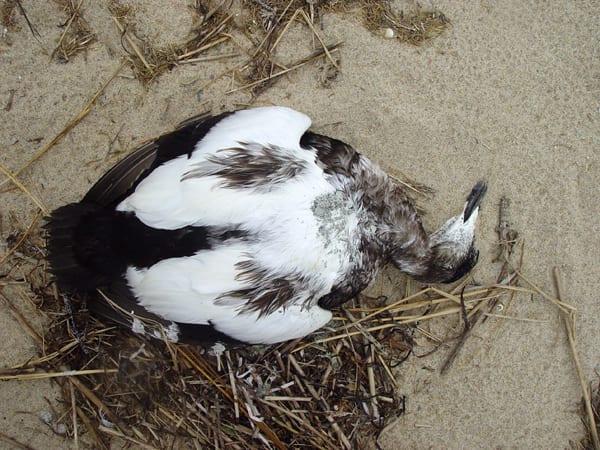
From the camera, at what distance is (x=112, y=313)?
6.25 ft

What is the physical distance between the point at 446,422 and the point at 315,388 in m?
0.65

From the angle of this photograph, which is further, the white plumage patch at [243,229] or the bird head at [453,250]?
the bird head at [453,250]

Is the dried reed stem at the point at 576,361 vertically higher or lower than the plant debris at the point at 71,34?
lower

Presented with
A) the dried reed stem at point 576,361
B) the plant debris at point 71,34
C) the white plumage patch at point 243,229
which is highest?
the plant debris at point 71,34

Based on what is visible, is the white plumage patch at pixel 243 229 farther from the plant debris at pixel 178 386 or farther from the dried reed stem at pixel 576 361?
the dried reed stem at pixel 576 361

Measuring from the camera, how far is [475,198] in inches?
85.0

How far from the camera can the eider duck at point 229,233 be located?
64.9 inches

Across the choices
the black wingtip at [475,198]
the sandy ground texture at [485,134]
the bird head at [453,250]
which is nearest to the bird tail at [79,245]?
the sandy ground texture at [485,134]

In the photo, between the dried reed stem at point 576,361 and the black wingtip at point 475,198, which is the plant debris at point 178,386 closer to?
the black wingtip at point 475,198

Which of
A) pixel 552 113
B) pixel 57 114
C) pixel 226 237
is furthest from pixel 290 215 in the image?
pixel 552 113

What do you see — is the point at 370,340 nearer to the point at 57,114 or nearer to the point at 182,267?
the point at 182,267

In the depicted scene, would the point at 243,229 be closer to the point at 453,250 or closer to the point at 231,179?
the point at 231,179

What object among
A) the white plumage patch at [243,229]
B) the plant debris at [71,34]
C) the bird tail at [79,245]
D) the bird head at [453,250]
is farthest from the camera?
the plant debris at [71,34]

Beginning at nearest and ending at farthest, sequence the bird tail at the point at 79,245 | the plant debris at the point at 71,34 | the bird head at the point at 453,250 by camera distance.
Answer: the bird tail at the point at 79,245 → the bird head at the point at 453,250 → the plant debris at the point at 71,34
